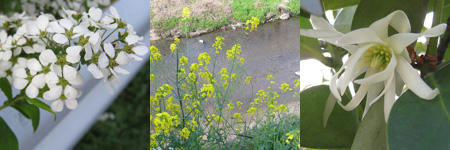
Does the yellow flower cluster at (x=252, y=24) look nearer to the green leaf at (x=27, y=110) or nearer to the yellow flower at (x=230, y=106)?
the yellow flower at (x=230, y=106)

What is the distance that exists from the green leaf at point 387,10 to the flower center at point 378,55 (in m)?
0.02

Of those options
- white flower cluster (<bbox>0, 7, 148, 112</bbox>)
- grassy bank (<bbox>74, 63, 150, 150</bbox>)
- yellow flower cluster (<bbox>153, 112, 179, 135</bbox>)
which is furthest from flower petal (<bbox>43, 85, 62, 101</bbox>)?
grassy bank (<bbox>74, 63, 150, 150</bbox>)

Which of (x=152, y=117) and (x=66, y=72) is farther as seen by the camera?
(x=152, y=117)

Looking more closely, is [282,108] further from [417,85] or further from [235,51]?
[417,85]

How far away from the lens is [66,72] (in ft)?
0.77

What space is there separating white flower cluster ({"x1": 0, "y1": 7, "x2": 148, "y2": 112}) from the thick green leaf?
12 cm

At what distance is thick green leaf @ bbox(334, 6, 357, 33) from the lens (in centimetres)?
23

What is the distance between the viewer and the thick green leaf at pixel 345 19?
232 millimetres

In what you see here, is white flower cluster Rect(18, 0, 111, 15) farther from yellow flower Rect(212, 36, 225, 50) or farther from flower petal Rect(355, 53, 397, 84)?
flower petal Rect(355, 53, 397, 84)

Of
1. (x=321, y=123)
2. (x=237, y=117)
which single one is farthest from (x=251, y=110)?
(x=321, y=123)

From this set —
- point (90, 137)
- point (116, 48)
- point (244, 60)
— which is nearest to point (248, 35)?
point (244, 60)

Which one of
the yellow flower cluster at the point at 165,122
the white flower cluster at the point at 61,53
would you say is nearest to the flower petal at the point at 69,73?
the white flower cluster at the point at 61,53

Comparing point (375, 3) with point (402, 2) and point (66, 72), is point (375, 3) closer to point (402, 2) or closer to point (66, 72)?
point (402, 2)

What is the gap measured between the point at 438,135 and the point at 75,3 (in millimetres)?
375
